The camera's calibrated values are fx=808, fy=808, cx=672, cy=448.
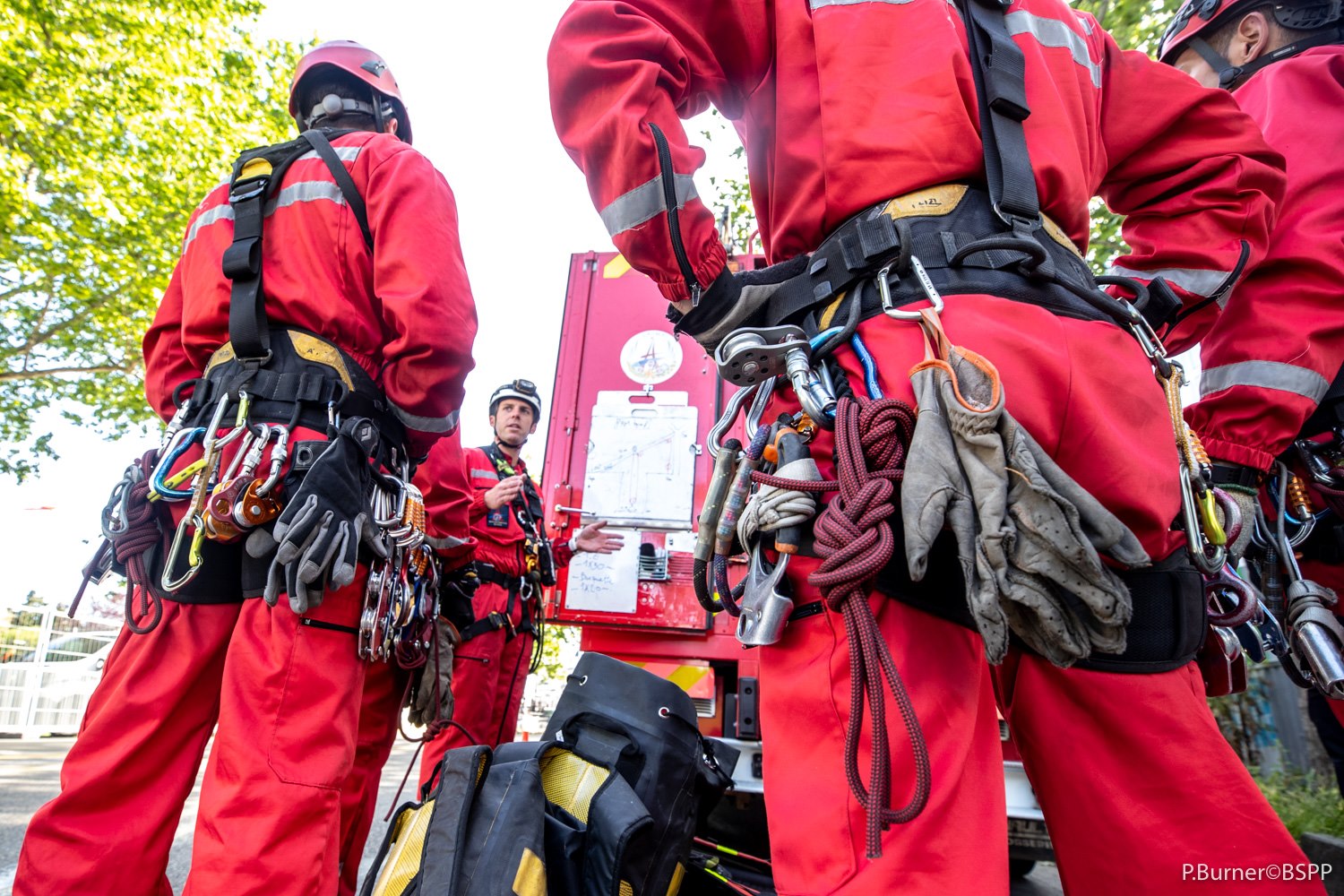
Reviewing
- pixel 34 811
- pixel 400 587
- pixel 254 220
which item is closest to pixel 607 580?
pixel 400 587

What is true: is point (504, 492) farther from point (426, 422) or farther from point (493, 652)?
point (426, 422)

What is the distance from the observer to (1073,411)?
4.00 ft

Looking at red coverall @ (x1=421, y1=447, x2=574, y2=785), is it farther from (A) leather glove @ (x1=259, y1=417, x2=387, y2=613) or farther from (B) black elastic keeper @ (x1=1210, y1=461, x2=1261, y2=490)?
(B) black elastic keeper @ (x1=1210, y1=461, x2=1261, y2=490)

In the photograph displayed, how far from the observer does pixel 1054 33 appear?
162 cm

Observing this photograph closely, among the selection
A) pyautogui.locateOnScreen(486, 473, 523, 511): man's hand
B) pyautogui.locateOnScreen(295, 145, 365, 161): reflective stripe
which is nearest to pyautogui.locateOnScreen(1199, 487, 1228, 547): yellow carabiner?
pyautogui.locateOnScreen(295, 145, 365, 161): reflective stripe

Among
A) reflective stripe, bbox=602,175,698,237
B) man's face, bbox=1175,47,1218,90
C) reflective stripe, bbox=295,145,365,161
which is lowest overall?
reflective stripe, bbox=602,175,698,237

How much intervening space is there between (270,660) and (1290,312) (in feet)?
8.20

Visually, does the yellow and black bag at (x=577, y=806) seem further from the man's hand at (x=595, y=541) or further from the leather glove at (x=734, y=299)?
the man's hand at (x=595, y=541)

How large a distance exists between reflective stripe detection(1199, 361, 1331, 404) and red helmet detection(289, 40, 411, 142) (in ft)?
8.80

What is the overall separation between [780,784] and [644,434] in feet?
12.0

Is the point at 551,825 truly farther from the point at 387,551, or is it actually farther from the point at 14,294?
the point at 14,294

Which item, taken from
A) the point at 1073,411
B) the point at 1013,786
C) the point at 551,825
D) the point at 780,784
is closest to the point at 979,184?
the point at 1073,411

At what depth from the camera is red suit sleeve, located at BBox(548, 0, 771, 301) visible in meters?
1.39

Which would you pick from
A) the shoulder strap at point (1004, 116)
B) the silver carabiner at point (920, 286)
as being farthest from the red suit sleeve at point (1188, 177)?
the silver carabiner at point (920, 286)
